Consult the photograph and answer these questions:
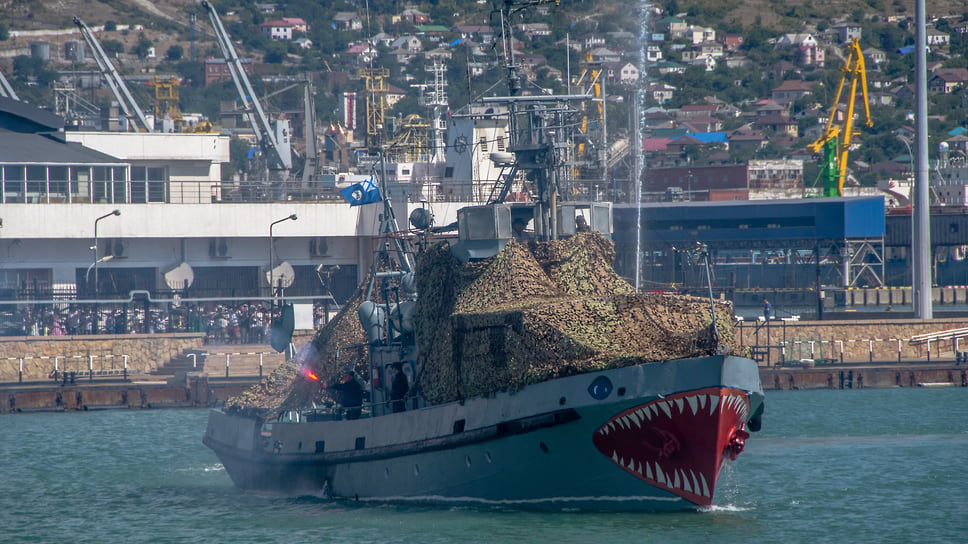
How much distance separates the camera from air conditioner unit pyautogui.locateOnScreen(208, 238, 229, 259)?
60.1 m

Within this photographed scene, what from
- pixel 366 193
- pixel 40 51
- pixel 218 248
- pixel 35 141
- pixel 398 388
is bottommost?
pixel 398 388

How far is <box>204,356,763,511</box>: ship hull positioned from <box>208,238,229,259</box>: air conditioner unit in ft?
125

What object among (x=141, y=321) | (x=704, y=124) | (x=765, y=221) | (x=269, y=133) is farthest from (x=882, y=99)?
(x=141, y=321)

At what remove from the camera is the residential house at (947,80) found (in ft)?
605

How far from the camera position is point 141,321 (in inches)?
2062

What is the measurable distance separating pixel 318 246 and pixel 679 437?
1678 inches

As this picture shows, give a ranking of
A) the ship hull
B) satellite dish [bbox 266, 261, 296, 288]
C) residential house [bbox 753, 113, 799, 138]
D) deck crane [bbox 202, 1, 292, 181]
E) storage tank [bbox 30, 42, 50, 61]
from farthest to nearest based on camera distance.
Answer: storage tank [bbox 30, 42, 50, 61] → residential house [bbox 753, 113, 799, 138] → deck crane [bbox 202, 1, 292, 181] → satellite dish [bbox 266, 261, 296, 288] → the ship hull

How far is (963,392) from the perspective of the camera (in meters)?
44.8

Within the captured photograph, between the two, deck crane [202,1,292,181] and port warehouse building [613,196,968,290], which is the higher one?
deck crane [202,1,292,181]

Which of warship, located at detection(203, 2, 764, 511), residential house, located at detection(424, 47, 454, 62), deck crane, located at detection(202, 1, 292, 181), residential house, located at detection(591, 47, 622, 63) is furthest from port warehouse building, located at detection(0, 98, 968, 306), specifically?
residential house, located at detection(424, 47, 454, 62)

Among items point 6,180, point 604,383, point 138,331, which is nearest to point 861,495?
point 604,383

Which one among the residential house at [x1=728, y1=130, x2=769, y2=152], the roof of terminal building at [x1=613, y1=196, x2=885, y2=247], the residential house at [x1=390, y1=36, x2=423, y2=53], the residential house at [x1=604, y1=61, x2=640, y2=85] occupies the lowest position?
the roof of terminal building at [x1=613, y1=196, x2=885, y2=247]

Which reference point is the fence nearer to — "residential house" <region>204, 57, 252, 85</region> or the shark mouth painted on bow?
the shark mouth painted on bow

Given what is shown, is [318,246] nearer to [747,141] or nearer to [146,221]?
[146,221]
